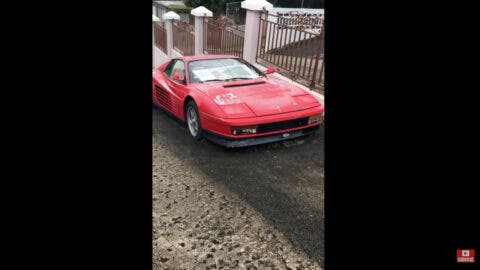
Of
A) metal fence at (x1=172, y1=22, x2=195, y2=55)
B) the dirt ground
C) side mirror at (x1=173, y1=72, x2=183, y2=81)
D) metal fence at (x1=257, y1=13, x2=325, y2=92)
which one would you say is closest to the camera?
the dirt ground

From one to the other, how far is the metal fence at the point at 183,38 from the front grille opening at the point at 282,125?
21.8 ft

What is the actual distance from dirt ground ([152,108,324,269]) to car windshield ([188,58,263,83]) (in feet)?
3.50

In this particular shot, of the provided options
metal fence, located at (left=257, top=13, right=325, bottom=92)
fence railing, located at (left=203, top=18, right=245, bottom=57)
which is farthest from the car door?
fence railing, located at (left=203, top=18, right=245, bottom=57)

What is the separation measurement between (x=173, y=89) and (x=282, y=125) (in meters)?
1.91

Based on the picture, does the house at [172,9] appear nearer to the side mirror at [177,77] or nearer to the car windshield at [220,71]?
the car windshield at [220,71]

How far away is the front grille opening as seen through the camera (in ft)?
13.1

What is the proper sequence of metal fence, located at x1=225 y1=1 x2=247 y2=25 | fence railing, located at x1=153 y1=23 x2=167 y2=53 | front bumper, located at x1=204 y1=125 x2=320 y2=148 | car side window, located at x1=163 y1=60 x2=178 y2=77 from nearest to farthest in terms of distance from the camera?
front bumper, located at x1=204 y1=125 x2=320 y2=148 < car side window, located at x1=163 y1=60 x2=178 y2=77 < fence railing, located at x1=153 y1=23 x2=167 y2=53 < metal fence, located at x1=225 y1=1 x2=247 y2=25

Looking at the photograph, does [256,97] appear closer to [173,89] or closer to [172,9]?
[173,89]

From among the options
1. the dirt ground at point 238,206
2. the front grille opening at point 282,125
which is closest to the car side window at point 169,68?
the dirt ground at point 238,206

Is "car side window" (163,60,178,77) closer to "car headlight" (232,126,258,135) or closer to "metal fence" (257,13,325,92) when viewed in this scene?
"car headlight" (232,126,258,135)
